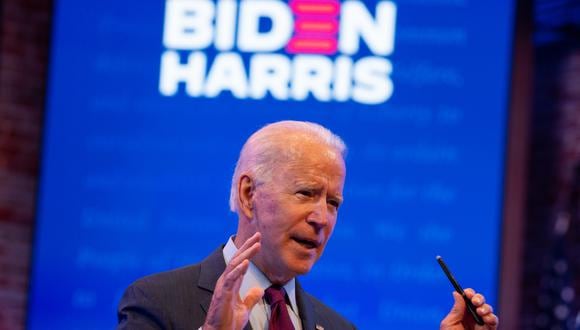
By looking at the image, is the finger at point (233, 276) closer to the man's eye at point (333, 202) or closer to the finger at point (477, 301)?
the man's eye at point (333, 202)

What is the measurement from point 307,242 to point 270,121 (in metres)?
2.20

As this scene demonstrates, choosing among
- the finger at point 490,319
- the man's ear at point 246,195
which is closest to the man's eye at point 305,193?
the man's ear at point 246,195

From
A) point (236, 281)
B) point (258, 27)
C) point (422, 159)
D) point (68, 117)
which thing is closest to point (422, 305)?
point (422, 159)

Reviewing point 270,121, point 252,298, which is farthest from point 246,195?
point 270,121

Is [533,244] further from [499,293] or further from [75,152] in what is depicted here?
[75,152]

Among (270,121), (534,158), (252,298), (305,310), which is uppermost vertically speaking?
(270,121)

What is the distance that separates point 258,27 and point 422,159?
2.95 feet

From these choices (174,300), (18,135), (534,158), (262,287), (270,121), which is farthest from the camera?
(534,158)

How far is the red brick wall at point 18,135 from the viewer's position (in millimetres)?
5105

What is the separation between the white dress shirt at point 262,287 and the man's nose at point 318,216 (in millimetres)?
184

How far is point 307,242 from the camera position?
8.17 feet

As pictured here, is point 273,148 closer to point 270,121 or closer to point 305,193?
point 305,193

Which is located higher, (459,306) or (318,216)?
(318,216)

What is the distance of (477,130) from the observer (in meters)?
4.56
